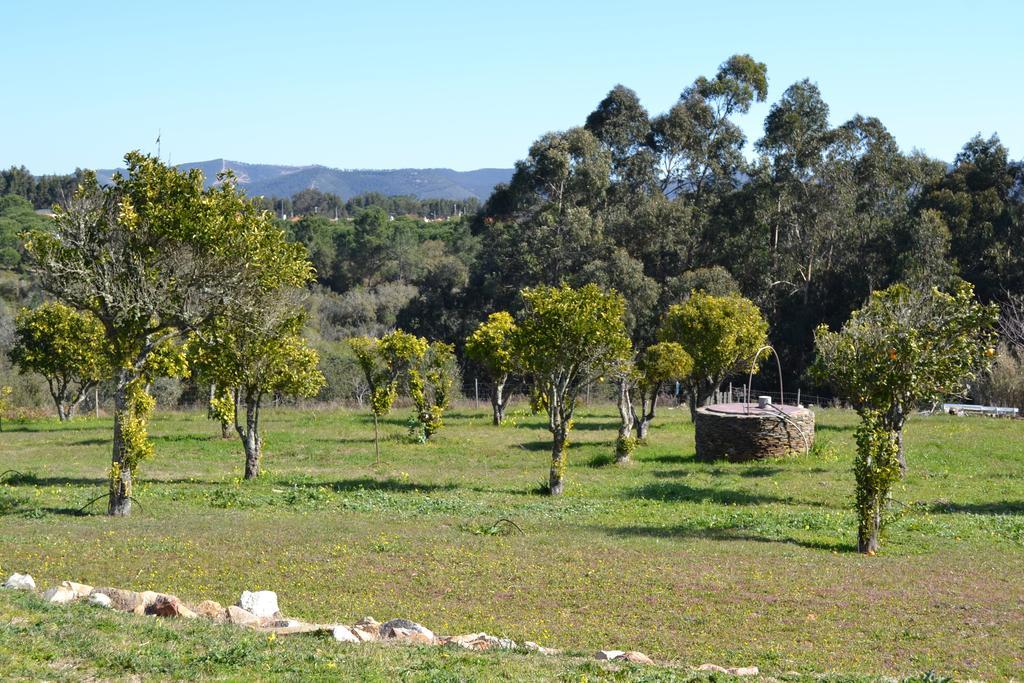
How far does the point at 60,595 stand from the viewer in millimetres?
11250

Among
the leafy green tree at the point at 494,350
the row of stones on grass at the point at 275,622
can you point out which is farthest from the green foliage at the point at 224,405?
the row of stones on grass at the point at 275,622

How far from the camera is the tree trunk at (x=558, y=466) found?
22.8 metres

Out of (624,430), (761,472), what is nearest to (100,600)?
(761,472)

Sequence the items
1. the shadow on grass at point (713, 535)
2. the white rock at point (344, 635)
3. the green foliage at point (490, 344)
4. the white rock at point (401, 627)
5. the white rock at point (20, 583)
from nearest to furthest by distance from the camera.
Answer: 1. the white rock at point (344, 635)
2. the white rock at point (401, 627)
3. the white rock at point (20, 583)
4. the shadow on grass at point (713, 535)
5. the green foliage at point (490, 344)

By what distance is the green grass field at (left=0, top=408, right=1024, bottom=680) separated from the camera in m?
9.95

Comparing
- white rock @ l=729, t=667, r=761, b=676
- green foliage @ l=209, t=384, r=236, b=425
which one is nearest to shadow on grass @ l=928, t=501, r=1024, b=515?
white rock @ l=729, t=667, r=761, b=676

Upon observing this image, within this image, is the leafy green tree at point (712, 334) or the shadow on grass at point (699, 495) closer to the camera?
the shadow on grass at point (699, 495)

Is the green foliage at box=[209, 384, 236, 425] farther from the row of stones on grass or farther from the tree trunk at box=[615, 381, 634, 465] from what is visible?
the row of stones on grass

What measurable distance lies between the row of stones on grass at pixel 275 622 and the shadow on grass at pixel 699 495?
11.6 m

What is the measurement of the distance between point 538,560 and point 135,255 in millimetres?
10455

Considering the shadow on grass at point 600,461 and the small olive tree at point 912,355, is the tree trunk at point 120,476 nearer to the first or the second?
the shadow on grass at point 600,461

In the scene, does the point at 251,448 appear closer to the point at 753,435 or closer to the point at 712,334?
the point at 753,435

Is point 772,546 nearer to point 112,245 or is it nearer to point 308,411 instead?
point 112,245

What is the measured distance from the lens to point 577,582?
45.9 feet
